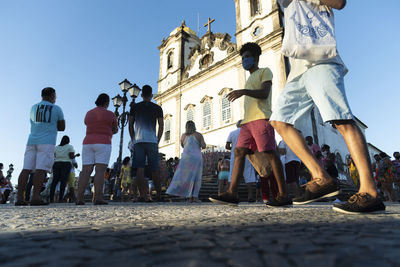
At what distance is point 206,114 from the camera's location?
18.9m

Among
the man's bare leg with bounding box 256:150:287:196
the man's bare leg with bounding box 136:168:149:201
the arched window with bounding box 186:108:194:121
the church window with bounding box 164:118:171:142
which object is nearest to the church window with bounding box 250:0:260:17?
the arched window with bounding box 186:108:194:121

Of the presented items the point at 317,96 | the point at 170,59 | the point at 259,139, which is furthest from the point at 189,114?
the point at 317,96

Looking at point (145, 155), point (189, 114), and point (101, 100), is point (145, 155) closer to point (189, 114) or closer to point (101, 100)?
point (101, 100)

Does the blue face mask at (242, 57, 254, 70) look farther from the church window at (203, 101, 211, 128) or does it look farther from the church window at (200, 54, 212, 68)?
the church window at (200, 54, 212, 68)

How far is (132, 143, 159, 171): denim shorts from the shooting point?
4.27m

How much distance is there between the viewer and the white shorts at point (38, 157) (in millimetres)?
3682

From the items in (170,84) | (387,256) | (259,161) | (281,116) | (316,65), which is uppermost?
(170,84)

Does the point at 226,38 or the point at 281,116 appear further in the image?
the point at 226,38

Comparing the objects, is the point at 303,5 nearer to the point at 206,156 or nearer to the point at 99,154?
the point at 99,154

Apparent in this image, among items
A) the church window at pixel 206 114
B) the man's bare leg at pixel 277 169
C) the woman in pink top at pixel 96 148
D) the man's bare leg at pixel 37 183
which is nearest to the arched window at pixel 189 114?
the church window at pixel 206 114

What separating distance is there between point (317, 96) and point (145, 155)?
10.3ft

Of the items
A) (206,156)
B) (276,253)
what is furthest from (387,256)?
(206,156)

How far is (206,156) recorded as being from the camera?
46.5 ft

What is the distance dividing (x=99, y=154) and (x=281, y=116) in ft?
9.43
